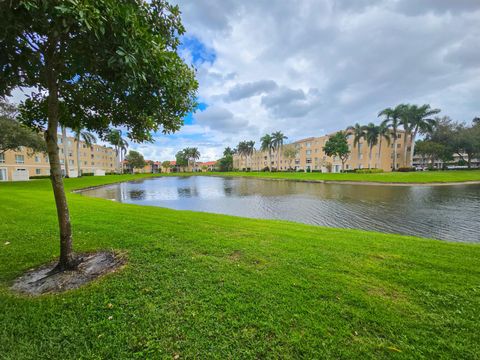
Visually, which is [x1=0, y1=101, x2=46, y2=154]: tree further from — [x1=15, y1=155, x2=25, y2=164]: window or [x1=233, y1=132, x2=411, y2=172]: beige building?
[x1=233, y1=132, x2=411, y2=172]: beige building

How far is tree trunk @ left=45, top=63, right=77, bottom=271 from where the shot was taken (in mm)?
3811

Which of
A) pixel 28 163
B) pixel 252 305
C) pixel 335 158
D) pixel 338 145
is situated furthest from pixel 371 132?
pixel 28 163

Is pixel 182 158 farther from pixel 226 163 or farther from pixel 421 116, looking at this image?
pixel 421 116

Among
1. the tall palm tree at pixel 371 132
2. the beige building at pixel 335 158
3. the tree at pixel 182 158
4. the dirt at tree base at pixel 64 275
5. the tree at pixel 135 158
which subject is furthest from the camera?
the tree at pixel 182 158

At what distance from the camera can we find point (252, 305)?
3049mm

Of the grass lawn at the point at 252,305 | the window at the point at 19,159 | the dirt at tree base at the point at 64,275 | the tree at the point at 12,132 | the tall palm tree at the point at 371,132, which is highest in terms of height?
the tall palm tree at the point at 371,132

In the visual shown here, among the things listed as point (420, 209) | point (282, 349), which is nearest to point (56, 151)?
point (282, 349)

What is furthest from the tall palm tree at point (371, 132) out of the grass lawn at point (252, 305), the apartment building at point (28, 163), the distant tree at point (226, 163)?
the apartment building at point (28, 163)

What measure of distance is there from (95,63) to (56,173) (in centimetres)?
214

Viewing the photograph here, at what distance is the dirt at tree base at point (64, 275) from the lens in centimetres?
357

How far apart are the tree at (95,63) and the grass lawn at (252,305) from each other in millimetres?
1537

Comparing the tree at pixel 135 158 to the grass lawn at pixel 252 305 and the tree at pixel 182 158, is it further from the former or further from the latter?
the grass lawn at pixel 252 305

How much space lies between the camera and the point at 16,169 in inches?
1747

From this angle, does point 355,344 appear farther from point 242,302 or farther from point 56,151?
point 56,151
